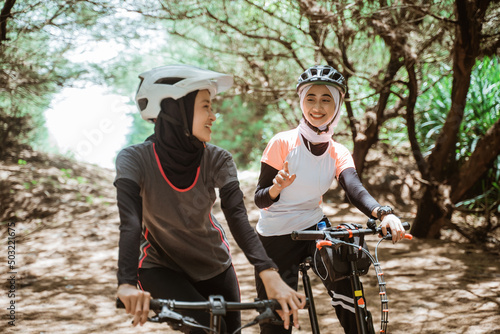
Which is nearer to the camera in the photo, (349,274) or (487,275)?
(349,274)

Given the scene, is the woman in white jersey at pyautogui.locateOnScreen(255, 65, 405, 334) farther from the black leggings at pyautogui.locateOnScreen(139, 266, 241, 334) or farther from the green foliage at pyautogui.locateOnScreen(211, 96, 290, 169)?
the green foliage at pyautogui.locateOnScreen(211, 96, 290, 169)

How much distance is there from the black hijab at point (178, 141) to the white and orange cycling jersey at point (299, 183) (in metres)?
0.84

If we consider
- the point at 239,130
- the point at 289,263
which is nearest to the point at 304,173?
the point at 289,263

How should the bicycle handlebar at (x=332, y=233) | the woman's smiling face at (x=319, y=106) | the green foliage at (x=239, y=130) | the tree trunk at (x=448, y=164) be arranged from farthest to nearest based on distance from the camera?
the green foliage at (x=239, y=130) → the tree trunk at (x=448, y=164) → the woman's smiling face at (x=319, y=106) → the bicycle handlebar at (x=332, y=233)

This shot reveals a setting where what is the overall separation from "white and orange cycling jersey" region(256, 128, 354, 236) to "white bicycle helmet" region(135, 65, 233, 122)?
0.87 meters

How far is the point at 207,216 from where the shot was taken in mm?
2625

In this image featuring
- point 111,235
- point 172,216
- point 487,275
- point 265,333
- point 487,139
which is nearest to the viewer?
point 172,216

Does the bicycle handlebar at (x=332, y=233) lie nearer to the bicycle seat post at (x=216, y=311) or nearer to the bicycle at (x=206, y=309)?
the bicycle at (x=206, y=309)

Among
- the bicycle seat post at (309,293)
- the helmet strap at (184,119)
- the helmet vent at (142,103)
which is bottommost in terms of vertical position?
the bicycle seat post at (309,293)

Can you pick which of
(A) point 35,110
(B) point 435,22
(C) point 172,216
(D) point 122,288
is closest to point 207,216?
(C) point 172,216

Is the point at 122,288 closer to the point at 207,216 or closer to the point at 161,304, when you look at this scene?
the point at 161,304

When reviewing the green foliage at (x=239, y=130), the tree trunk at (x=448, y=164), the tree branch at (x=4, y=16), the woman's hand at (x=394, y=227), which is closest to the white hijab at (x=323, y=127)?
the woman's hand at (x=394, y=227)

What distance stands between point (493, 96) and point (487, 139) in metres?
1.95

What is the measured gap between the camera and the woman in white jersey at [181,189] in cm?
244
